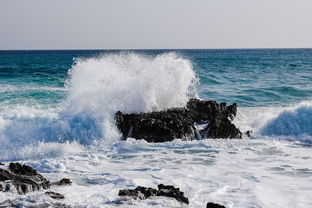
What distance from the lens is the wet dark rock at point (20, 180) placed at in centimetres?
520

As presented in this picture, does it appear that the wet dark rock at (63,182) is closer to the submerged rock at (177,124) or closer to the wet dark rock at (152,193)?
the wet dark rock at (152,193)

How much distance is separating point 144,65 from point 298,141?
4.42m

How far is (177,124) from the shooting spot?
9055 millimetres

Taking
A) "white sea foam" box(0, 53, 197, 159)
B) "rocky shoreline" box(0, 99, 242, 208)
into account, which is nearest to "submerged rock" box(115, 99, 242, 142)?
"rocky shoreline" box(0, 99, 242, 208)

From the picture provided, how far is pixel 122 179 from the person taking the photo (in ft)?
20.3

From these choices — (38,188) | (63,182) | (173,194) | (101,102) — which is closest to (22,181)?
(38,188)

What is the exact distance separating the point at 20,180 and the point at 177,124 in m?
4.31

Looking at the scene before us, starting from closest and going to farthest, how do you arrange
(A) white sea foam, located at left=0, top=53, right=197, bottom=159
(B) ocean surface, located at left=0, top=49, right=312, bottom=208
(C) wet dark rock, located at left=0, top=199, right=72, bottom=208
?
(C) wet dark rock, located at left=0, top=199, right=72, bottom=208, (B) ocean surface, located at left=0, top=49, right=312, bottom=208, (A) white sea foam, located at left=0, top=53, right=197, bottom=159

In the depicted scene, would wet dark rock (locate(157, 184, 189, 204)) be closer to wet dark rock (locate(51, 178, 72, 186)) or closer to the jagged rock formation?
the jagged rock formation

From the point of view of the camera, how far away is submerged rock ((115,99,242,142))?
28.9 feet

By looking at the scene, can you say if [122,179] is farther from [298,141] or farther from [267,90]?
[267,90]

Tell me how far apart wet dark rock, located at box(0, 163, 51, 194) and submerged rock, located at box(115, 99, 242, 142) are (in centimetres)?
347

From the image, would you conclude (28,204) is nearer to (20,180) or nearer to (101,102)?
(20,180)

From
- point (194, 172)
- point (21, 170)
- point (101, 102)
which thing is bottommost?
point (194, 172)
